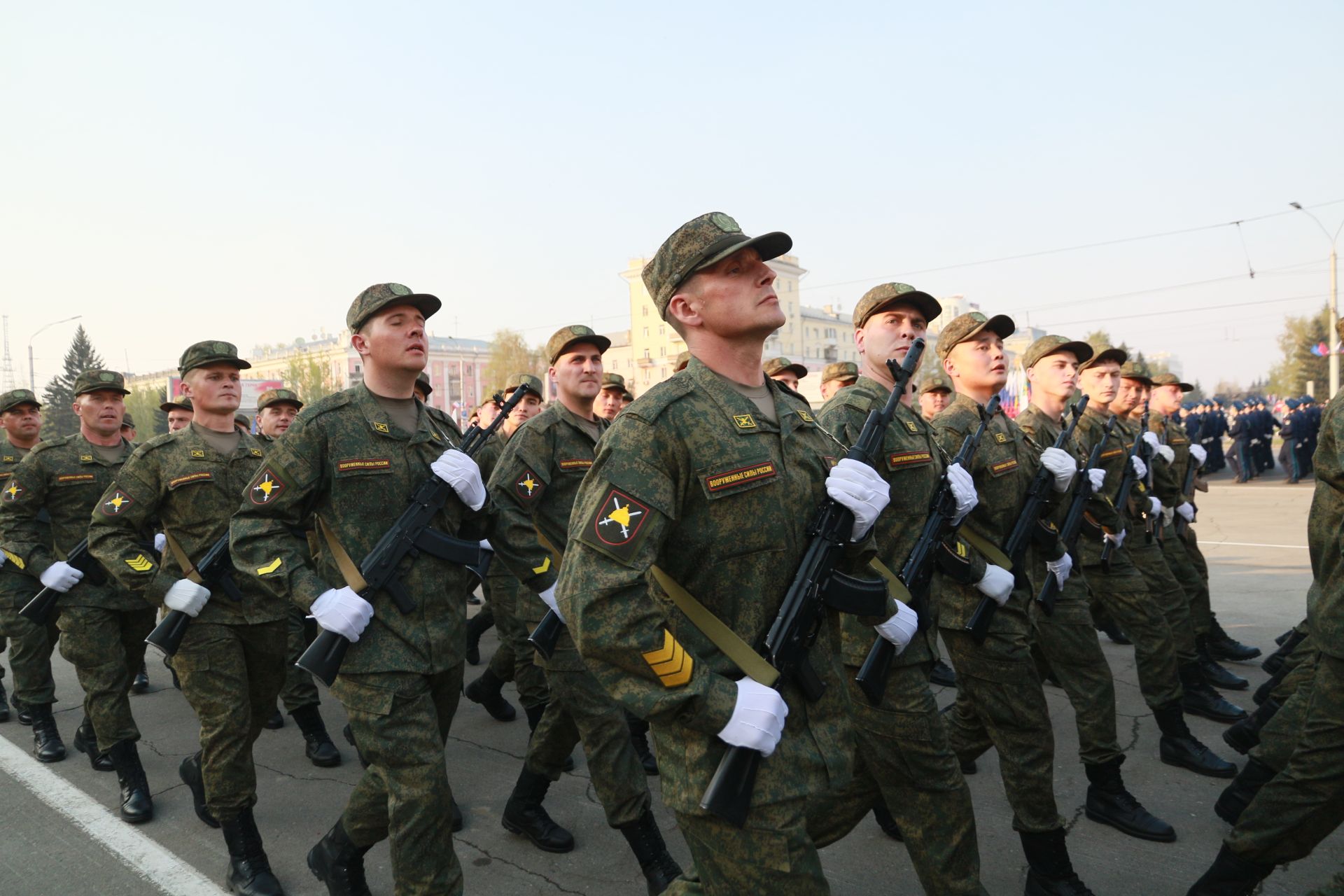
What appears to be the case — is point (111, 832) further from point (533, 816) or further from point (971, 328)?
point (971, 328)

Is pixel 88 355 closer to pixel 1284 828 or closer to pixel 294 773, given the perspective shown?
pixel 294 773

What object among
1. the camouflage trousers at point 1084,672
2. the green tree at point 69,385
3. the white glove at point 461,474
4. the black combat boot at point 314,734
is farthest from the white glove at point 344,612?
the green tree at point 69,385

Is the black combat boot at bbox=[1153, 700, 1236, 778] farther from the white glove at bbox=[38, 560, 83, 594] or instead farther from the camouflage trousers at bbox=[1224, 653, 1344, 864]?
the white glove at bbox=[38, 560, 83, 594]

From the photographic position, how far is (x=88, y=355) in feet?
224

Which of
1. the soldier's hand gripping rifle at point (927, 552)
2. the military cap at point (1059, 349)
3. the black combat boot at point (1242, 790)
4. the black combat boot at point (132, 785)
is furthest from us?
the military cap at point (1059, 349)

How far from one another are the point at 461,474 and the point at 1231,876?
3142 millimetres

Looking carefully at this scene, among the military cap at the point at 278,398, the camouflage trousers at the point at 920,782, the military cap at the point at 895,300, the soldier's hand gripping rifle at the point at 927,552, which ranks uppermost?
the military cap at the point at 895,300

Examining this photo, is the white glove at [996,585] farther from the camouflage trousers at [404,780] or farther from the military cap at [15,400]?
the military cap at [15,400]

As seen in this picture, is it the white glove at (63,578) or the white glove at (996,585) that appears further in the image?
the white glove at (63,578)

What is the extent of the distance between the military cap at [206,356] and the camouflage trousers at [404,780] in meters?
2.36

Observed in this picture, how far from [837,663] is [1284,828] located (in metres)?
1.79

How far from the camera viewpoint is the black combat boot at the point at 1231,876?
121 inches

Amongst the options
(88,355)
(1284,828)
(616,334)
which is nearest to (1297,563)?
(1284,828)

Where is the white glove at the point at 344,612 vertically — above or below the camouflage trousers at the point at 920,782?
above
